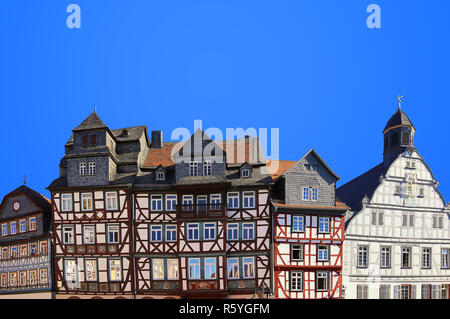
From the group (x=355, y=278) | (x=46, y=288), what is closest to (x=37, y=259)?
(x=46, y=288)

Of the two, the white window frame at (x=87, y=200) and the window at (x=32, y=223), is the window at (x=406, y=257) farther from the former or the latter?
the window at (x=32, y=223)

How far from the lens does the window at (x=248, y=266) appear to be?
4091 centimetres

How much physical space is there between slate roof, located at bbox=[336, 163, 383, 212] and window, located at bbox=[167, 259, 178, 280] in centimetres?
1454

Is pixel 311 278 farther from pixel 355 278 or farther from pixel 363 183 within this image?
pixel 363 183

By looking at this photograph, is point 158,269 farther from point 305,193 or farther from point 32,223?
point 305,193

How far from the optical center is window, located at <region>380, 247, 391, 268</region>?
4459 cm

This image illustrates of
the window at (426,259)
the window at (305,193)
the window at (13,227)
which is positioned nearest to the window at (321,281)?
the window at (305,193)

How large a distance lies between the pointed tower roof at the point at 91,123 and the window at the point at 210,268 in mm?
12199

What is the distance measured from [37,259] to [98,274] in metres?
5.50

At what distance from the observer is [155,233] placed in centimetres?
4169

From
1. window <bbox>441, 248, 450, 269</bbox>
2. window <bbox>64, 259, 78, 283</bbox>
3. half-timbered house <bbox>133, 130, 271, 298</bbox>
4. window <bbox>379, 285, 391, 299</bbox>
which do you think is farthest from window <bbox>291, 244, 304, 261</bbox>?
window <bbox>64, 259, 78, 283</bbox>

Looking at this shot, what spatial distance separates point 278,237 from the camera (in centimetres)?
4122

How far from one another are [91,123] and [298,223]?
16573 millimetres

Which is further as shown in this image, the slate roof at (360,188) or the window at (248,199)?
the slate roof at (360,188)
